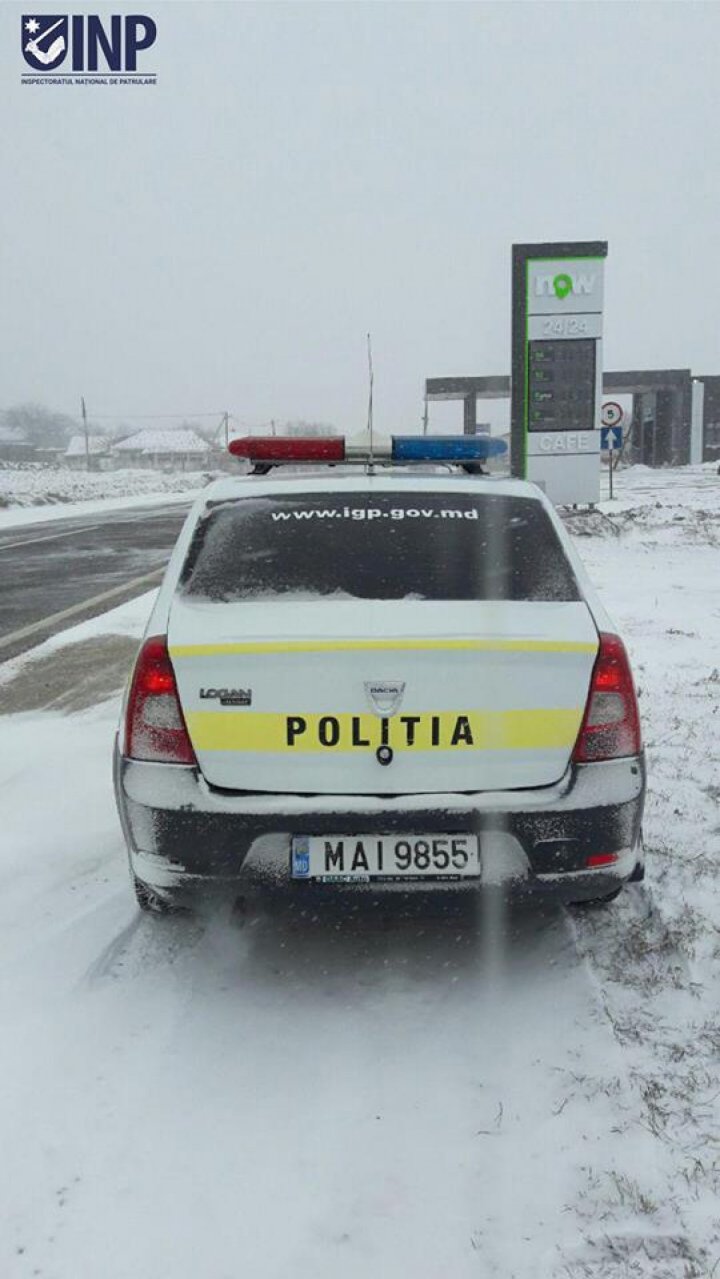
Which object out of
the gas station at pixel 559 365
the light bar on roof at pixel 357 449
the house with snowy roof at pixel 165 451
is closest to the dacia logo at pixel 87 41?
the gas station at pixel 559 365

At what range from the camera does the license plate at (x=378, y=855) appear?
2904 mm

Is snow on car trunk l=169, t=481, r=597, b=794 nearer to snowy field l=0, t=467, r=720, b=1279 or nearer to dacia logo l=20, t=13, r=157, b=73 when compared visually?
snowy field l=0, t=467, r=720, b=1279

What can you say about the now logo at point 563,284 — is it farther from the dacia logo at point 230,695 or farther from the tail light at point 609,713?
the dacia logo at point 230,695

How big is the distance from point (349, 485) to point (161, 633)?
3.65 ft

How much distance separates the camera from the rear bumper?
2879mm

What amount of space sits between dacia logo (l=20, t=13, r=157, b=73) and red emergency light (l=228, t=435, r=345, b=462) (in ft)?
77.8

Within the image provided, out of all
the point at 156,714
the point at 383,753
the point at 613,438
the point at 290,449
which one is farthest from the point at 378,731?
the point at 613,438

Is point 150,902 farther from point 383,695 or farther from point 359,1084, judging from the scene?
point 383,695

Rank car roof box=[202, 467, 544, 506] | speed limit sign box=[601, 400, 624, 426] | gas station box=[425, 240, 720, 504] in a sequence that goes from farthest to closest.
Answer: gas station box=[425, 240, 720, 504] < speed limit sign box=[601, 400, 624, 426] < car roof box=[202, 467, 544, 506]

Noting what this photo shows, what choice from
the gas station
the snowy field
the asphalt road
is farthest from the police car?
the gas station

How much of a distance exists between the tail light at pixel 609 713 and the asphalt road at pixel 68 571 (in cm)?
636

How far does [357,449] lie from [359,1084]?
257 centimetres

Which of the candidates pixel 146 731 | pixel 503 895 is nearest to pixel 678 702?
pixel 503 895

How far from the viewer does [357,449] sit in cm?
439
